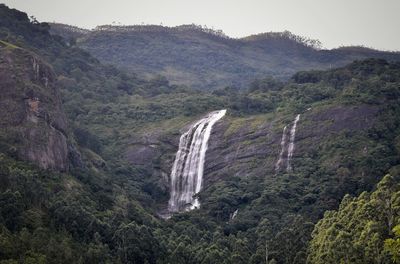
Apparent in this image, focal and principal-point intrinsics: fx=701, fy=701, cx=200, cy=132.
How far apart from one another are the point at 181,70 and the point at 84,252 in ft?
442

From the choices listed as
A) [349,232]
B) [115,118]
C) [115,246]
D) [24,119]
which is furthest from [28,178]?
[115,118]

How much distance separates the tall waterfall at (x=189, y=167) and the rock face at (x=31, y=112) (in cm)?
1729

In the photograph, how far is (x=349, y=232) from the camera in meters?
56.6

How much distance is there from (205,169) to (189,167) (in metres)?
2.36

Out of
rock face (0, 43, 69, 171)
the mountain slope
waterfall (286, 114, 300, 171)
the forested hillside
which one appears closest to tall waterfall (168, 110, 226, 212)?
the forested hillside

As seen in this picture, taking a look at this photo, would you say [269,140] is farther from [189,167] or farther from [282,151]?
[189,167]

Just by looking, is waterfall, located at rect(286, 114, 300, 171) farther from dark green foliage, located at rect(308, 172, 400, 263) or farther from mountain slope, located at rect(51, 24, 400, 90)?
mountain slope, located at rect(51, 24, 400, 90)

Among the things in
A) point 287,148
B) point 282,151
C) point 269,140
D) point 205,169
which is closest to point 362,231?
point 282,151

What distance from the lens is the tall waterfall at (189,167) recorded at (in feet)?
292

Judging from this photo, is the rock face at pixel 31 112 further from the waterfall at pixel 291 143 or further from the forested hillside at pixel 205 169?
the waterfall at pixel 291 143

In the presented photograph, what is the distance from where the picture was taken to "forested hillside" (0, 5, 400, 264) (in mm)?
56406

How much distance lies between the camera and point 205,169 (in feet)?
299

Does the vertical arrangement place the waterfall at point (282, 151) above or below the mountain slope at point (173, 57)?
below

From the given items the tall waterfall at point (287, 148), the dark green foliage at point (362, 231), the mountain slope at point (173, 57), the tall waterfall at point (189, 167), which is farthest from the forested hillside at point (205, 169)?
the mountain slope at point (173, 57)
